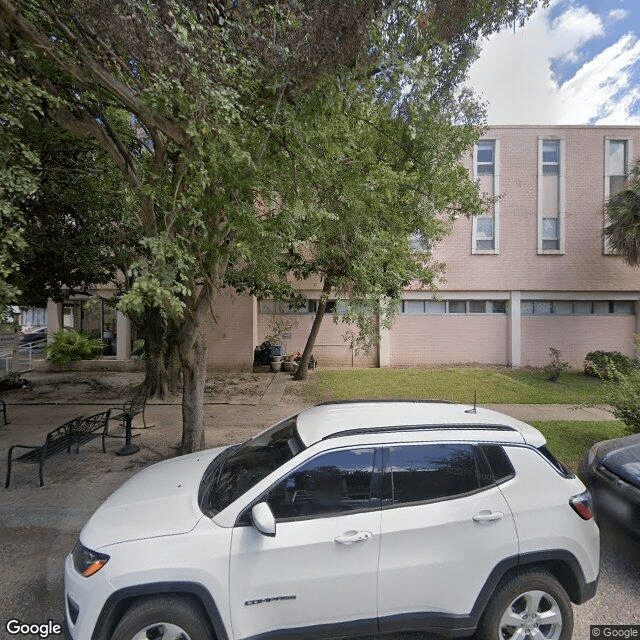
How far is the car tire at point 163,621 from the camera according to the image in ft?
6.84

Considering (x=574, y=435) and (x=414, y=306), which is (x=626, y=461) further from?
(x=414, y=306)

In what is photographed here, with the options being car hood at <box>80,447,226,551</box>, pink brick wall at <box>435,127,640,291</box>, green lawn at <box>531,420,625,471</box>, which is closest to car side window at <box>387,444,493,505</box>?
car hood at <box>80,447,226,551</box>

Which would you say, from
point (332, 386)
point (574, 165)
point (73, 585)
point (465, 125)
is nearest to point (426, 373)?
point (332, 386)

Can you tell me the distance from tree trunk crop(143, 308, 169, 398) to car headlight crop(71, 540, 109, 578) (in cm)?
831

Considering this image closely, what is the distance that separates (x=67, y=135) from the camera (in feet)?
21.4

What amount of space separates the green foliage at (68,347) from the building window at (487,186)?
671 inches

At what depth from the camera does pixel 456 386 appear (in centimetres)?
1158

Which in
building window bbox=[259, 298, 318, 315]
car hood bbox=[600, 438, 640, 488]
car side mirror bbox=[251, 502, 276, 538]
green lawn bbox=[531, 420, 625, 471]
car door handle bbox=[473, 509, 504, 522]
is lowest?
green lawn bbox=[531, 420, 625, 471]

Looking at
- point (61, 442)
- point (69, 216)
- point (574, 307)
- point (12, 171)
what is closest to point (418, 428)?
point (12, 171)

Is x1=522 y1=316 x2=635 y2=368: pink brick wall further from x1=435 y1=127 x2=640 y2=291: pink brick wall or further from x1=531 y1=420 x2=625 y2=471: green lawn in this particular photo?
x1=531 y1=420 x2=625 y2=471: green lawn

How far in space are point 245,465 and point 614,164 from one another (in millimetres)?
20332

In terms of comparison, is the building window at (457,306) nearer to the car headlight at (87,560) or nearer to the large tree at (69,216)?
the large tree at (69,216)

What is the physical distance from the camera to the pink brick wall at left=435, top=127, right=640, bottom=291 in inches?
617

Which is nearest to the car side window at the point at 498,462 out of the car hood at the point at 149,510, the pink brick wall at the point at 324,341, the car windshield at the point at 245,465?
the car windshield at the point at 245,465
